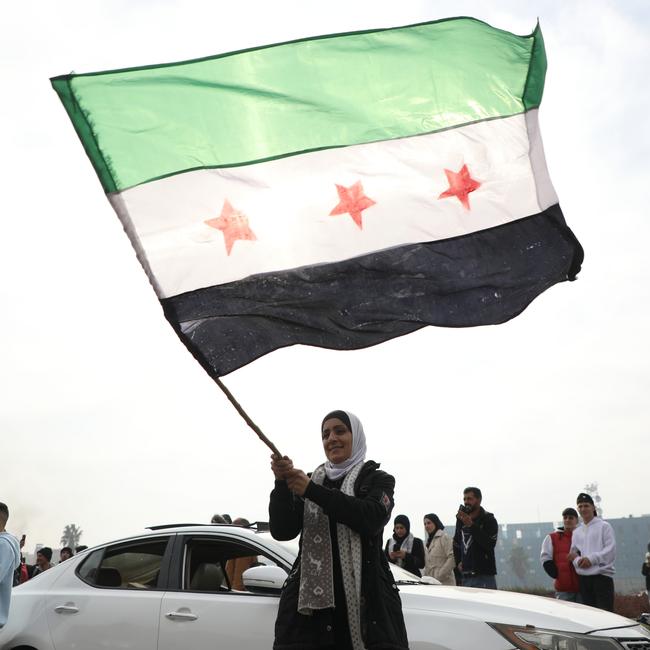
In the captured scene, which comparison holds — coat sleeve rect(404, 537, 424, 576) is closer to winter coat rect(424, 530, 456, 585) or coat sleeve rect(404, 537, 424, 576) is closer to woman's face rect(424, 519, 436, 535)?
winter coat rect(424, 530, 456, 585)

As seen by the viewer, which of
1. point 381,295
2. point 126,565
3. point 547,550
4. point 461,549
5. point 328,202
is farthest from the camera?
point 547,550

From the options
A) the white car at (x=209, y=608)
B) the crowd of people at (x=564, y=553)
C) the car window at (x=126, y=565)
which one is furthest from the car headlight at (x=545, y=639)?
the crowd of people at (x=564, y=553)

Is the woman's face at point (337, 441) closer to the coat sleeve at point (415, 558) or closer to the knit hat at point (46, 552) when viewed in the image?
the coat sleeve at point (415, 558)

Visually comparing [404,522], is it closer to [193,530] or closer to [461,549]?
[461,549]

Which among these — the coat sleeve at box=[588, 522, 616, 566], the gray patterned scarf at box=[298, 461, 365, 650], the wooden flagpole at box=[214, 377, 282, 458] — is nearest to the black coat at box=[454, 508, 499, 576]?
the coat sleeve at box=[588, 522, 616, 566]

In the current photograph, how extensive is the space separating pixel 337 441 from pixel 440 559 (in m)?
7.87

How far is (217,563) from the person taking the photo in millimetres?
6980

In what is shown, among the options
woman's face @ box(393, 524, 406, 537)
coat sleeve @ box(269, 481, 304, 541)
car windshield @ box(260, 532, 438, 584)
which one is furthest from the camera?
woman's face @ box(393, 524, 406, 537)

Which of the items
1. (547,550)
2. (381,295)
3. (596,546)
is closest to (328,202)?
(381,295)

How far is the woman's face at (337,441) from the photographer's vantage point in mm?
4695

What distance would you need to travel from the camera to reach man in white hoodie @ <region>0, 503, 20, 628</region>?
25.0 feet

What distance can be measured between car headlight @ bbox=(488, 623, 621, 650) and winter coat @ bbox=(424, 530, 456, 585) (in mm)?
6397

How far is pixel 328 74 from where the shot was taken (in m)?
5.32

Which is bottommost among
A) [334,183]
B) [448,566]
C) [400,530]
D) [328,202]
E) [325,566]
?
[325,566]
